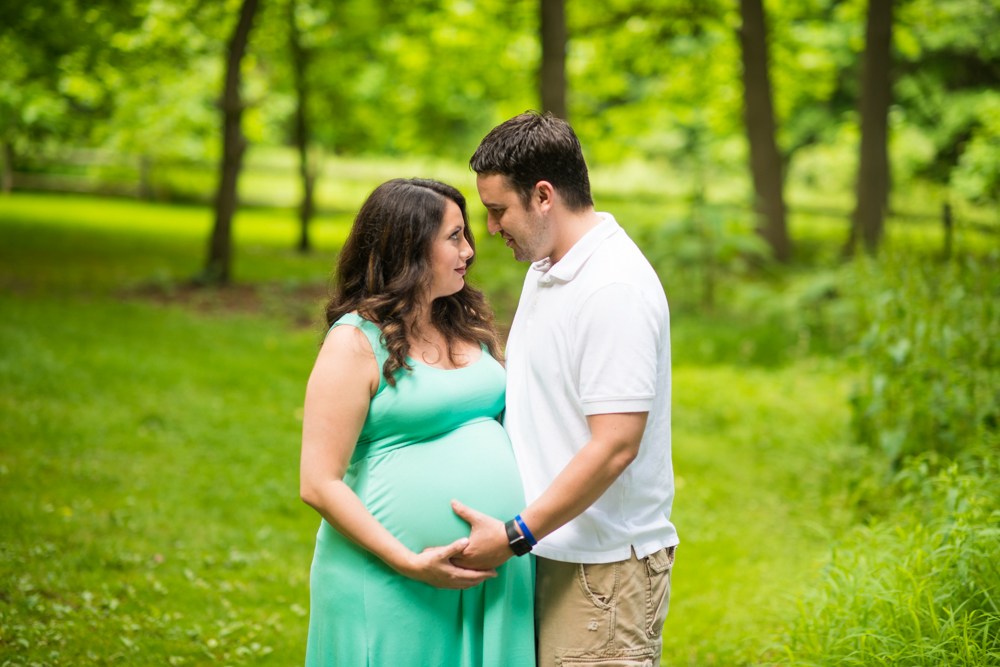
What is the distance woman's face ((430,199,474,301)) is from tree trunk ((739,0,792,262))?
13175mm

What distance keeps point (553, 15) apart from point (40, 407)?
23.0 ft

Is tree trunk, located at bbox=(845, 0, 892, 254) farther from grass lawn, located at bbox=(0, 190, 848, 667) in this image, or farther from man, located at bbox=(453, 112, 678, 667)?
man, located at bbox=(453, 112, 678, 667)

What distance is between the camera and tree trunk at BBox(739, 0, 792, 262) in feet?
47.8

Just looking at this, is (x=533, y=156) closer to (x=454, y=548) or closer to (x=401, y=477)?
(x=401, y=477)

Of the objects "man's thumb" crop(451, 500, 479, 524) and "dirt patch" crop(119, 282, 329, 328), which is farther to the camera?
"dirt patch" crop(119, 282, 329, 328)

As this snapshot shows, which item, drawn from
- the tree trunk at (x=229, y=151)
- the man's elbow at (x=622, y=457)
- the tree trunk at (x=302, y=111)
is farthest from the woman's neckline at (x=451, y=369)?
the tree trunk at (x=302, y=111)

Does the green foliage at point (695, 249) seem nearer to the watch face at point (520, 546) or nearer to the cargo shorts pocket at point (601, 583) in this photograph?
the cargo shorts pocket at point (601, 583)

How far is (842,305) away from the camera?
9688 millimetres

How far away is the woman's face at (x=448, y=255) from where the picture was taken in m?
2.47

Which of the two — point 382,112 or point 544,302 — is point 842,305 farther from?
point 382,112

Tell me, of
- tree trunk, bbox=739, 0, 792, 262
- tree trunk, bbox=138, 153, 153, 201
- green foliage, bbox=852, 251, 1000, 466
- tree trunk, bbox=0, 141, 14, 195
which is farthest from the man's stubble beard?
tree trunk, bbox=138, 153, 153, 201

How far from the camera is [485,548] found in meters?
2.13

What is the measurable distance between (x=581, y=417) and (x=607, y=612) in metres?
0.55

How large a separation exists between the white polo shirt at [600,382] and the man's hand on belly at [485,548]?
18cm
